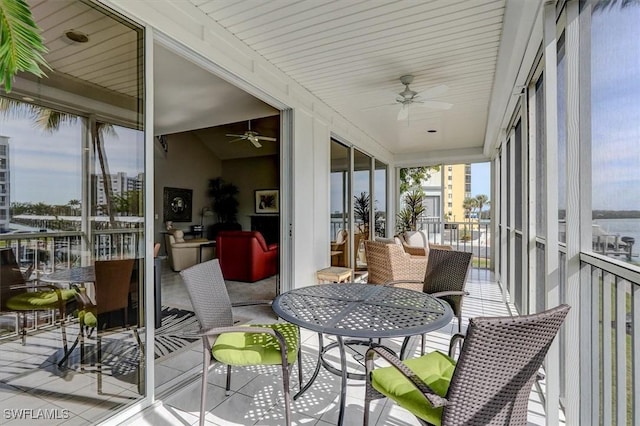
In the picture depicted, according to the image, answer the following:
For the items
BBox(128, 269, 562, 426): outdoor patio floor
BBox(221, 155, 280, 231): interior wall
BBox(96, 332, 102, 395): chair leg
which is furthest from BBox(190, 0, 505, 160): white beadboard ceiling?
BBox(221, 155, 280, 231): interior wall

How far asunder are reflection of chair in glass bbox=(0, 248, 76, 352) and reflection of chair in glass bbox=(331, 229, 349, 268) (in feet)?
12.7

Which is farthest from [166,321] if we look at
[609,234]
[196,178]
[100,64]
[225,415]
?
[196,178]

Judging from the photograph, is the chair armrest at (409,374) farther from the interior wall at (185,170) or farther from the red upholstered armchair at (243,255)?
the interior wall at (185,170)

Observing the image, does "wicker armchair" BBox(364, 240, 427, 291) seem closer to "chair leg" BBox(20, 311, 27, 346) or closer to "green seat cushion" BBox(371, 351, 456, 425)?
"green seat cushion" BBox(371, 351, 456, 425)

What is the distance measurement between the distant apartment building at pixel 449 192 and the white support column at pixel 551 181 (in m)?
5.94

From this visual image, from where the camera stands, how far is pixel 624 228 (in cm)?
124

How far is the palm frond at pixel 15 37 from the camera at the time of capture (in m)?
1.20

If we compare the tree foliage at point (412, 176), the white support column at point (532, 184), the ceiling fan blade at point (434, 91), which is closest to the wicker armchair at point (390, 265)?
the white support column at point (532, 184)

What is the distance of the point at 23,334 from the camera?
64.2 inches

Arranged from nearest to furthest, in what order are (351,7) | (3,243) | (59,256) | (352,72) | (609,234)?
(609,234)
(3,243)
(59,256)
(351,7)
(352,72)

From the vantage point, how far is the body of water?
3.78 ft

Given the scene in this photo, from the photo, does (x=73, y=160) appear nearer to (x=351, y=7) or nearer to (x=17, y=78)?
(x=17, y=78)

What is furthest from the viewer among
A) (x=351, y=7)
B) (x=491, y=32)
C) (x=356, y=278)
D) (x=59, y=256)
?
(x=356, y=278)

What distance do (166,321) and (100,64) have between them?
263 cm
